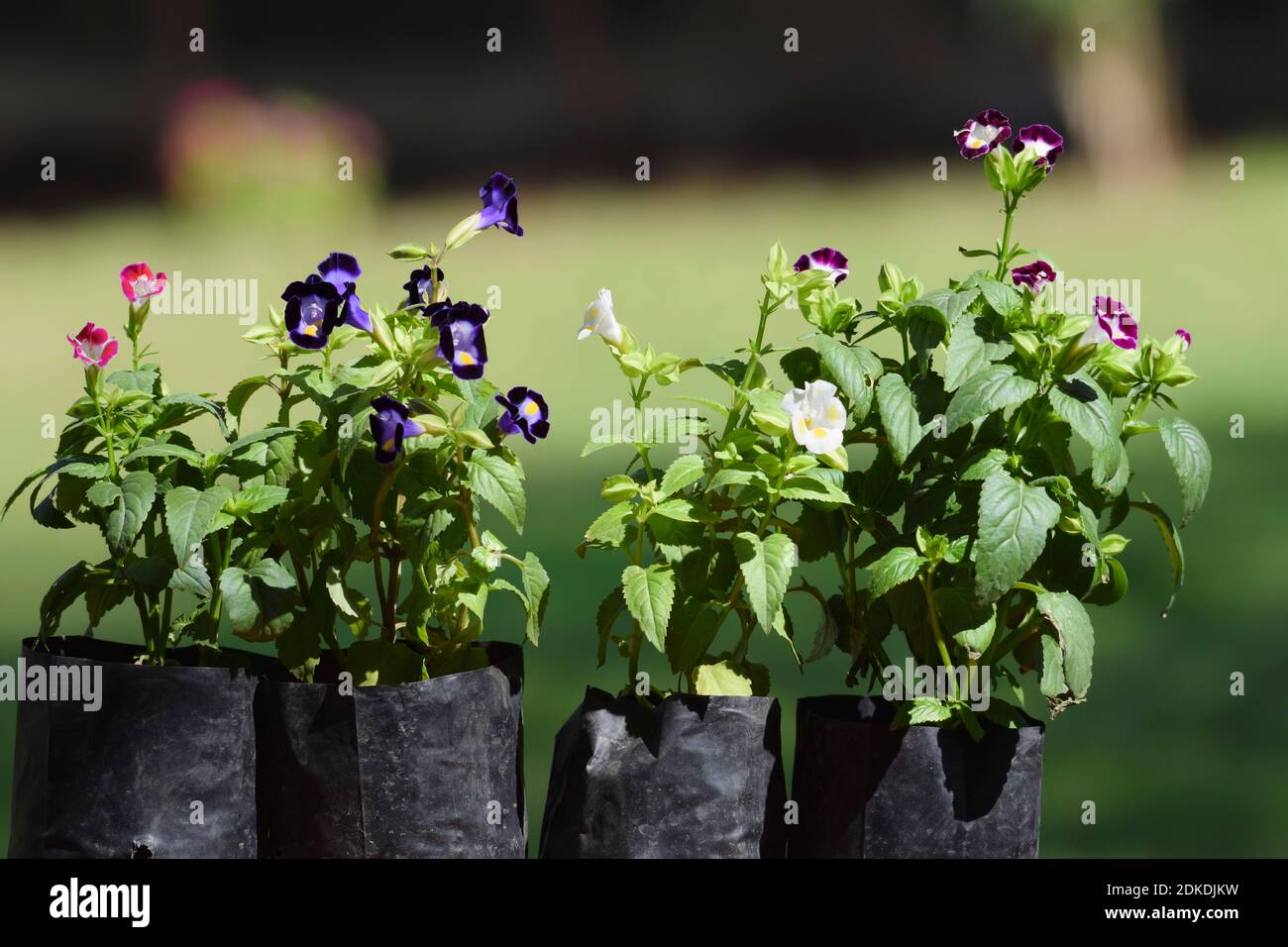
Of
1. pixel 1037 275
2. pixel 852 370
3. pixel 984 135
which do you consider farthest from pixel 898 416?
pixel 984 135

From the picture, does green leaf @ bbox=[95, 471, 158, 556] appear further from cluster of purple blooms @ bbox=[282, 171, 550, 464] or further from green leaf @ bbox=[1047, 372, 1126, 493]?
green leaf @ bbox=[1047, 372, 1126, 493]

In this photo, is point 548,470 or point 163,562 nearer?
point 163,562

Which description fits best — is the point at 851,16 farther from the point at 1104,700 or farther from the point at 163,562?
the point at 163,562

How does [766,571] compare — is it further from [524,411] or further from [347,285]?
[347,285]

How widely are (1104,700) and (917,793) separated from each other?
61.0 inches

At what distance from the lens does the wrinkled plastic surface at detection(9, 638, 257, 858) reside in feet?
6.37

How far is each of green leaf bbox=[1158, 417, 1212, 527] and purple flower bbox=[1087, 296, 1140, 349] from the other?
16 cm

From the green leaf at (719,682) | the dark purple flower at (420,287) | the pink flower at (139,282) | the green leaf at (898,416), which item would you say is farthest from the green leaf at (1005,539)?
the pink flower at (139,282)

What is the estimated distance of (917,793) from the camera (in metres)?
1.96

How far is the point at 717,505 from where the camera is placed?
2.03 metres

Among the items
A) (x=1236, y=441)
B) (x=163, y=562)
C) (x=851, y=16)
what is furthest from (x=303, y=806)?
(x=851, y=16)

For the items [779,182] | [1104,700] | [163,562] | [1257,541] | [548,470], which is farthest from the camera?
[779,182]

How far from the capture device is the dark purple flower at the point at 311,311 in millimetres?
1933

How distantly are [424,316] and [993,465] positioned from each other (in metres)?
0.71
